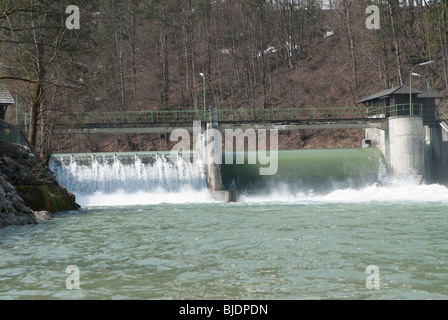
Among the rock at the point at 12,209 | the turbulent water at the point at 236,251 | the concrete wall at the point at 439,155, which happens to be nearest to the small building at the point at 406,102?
the concrete wall at the point at 439,155

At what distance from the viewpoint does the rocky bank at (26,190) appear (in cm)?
1759

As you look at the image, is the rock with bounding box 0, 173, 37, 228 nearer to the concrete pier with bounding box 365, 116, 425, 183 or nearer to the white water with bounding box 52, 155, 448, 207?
the white water with bounding box 52, 155, 448, 207

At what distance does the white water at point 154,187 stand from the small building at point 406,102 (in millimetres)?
6215

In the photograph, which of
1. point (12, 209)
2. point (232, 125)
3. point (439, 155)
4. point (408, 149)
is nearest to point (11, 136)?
point (12, 209)

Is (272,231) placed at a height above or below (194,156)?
below

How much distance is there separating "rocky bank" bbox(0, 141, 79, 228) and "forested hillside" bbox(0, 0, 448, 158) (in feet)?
77.9

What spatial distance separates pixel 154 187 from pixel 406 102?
17.7 m

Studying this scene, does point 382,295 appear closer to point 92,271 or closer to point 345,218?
point 92,271

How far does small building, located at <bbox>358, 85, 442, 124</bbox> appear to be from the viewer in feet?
112

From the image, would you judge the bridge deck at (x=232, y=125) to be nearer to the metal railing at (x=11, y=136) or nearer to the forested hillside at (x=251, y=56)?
the metal railing at (x=11, y=136)
